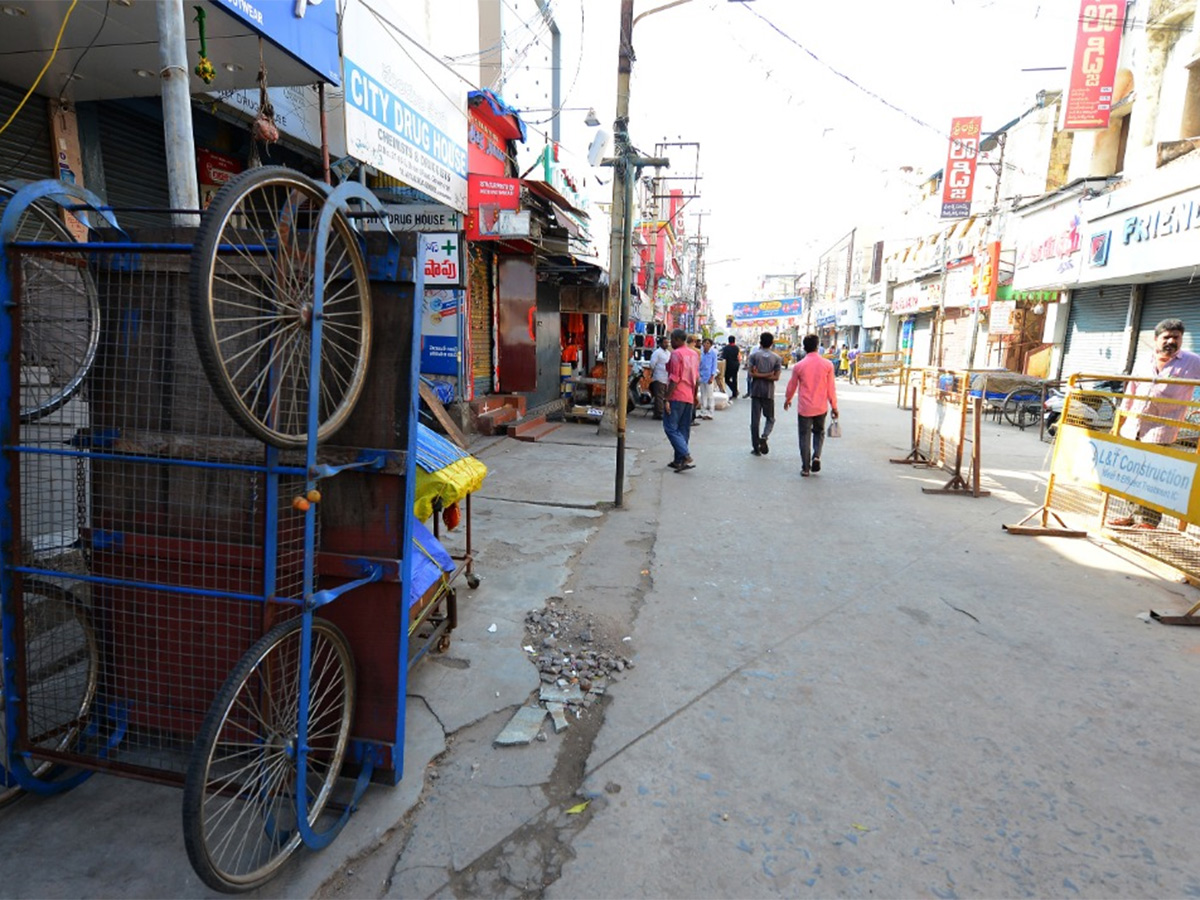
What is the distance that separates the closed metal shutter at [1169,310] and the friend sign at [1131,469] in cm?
942

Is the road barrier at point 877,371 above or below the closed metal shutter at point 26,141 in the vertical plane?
below

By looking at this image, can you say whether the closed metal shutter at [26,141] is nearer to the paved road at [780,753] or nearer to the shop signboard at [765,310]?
the paved road at [780,753]

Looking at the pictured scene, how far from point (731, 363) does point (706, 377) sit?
4672 mm

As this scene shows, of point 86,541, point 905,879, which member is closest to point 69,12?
point 86,541

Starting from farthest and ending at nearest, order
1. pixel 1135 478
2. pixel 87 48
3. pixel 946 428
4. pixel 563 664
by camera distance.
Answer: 1. pixel 946 428
2. pixel 1135 478
3. pixel 87 48
4. pixel 563 664

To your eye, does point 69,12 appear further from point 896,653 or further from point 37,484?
point 896,653

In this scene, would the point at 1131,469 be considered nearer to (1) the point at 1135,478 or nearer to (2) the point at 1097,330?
(1) the point at 1135,478

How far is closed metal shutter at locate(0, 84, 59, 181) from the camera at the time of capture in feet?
15.0

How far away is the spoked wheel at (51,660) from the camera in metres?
2.40

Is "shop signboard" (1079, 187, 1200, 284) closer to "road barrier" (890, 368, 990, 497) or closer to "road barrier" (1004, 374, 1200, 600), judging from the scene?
"road barrier" (890, 368, 990, 497)

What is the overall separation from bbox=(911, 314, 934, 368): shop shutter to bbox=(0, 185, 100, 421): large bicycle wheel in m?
32.8

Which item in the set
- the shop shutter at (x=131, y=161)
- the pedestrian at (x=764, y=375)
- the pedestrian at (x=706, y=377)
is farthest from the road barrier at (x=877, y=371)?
the shop shutter at (x=131, y=161)

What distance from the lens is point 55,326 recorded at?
8.18 ft

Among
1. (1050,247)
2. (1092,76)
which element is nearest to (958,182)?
(1050,247)
